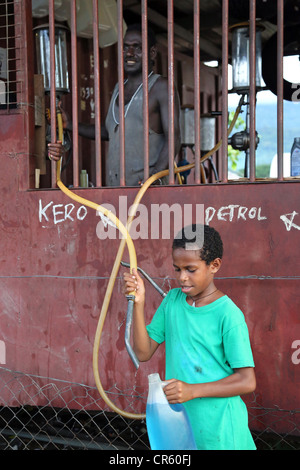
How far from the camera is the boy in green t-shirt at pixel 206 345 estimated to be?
1.92 meters

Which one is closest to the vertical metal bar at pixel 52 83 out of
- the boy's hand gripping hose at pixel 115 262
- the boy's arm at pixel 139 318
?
the boy's hand gripping hose at pixel 115 262

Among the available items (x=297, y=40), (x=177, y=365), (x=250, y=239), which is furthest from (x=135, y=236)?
(x=297, y=40)

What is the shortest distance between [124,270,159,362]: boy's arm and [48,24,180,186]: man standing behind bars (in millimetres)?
1449

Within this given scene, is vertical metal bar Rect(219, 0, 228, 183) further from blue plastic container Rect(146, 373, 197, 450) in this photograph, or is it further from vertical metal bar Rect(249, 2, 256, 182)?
blue plastic container Rect(146, 373, 197, 450)

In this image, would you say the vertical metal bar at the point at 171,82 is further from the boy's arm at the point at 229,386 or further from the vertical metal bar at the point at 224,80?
the boy's arm at the point at 229,386

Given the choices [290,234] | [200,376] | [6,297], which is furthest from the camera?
[6,297]

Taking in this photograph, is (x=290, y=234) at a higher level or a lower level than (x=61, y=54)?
lower

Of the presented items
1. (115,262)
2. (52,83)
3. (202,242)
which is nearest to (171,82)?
(52,83)

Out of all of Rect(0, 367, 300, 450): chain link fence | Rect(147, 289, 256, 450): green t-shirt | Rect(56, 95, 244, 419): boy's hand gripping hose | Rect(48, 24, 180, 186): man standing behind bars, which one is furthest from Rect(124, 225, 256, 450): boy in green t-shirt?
Rect(48, 24, 180, 186): man standing behind bars
